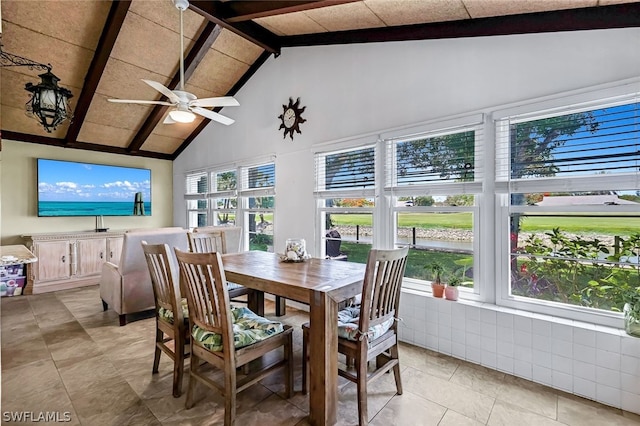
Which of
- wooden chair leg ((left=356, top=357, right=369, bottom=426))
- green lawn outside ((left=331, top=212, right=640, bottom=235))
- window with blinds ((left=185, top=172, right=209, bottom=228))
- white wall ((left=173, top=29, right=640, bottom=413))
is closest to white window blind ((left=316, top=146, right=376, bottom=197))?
white wall ((left=173, top=29, right=640, bottom=413))

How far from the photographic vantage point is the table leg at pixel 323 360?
186 cm

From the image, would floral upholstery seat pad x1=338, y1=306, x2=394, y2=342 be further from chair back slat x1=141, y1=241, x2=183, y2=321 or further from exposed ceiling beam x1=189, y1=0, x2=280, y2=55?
exposed ceiling beam x1=189, y1=0, x2=280, y2=55

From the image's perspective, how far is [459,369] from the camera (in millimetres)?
2521

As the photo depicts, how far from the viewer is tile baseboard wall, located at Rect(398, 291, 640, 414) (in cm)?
205

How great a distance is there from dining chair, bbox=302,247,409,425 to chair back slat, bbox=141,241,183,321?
942mm

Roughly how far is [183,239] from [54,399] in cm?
187

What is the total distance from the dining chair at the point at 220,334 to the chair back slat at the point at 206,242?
1.23 m

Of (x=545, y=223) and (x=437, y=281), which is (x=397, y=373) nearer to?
(x=437, y=281)

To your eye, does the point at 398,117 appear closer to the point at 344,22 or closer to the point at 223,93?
the point at 344,22

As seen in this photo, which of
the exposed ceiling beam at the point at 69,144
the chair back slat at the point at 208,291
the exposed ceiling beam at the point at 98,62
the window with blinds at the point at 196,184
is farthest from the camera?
the window with blinds at the point at 196,184

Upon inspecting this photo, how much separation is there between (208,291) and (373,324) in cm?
105

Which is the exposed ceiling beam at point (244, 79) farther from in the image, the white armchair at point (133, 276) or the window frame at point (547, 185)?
the window frame at point (547, 185)

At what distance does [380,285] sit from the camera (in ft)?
6.45

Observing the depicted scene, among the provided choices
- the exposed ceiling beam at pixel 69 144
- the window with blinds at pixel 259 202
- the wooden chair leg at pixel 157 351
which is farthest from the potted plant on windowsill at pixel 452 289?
the exposed ceiling beam at pixel 69 144
